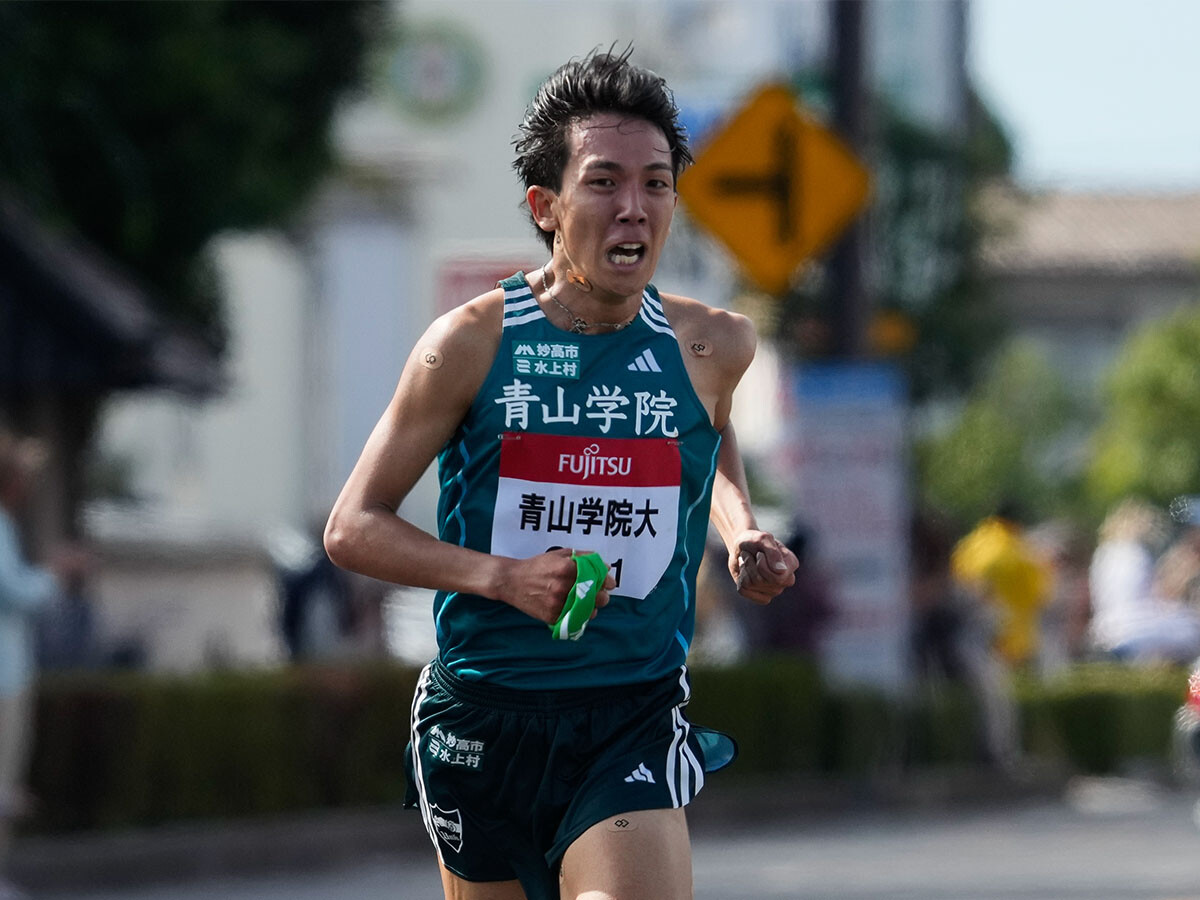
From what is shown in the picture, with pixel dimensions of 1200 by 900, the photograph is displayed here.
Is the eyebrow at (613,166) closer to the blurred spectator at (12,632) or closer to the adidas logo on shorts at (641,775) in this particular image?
the adidas logo on shorts at (641,775)

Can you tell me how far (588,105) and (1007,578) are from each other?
14.3m

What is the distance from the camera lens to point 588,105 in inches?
180

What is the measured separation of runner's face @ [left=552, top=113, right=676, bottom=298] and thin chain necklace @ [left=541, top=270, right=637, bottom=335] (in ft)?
0.27

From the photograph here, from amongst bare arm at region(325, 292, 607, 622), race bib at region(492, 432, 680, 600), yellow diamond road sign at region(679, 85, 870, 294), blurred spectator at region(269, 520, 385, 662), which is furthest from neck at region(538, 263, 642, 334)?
blurred spectator at region(269, 520, 385, 662)

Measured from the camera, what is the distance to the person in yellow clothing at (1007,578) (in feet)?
60.5

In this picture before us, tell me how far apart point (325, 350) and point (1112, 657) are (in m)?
27.8

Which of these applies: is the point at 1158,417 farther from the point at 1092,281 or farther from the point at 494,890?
the point at 494,890

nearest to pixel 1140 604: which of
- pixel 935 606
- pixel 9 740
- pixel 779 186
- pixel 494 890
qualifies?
pixel 935 606

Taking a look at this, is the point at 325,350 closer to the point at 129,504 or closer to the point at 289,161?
the point at 129,504

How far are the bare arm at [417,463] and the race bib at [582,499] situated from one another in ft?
0.42

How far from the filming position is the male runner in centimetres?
450

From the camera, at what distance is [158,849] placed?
12.2 metres

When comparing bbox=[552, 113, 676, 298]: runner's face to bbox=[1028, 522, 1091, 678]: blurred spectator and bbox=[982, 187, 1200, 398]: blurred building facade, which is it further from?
bbox=[982, 187, 1200, 398]: blurred building facade

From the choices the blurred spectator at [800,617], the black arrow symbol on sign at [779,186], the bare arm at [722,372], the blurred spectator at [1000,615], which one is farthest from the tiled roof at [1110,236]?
the bare arm at [722,372]
